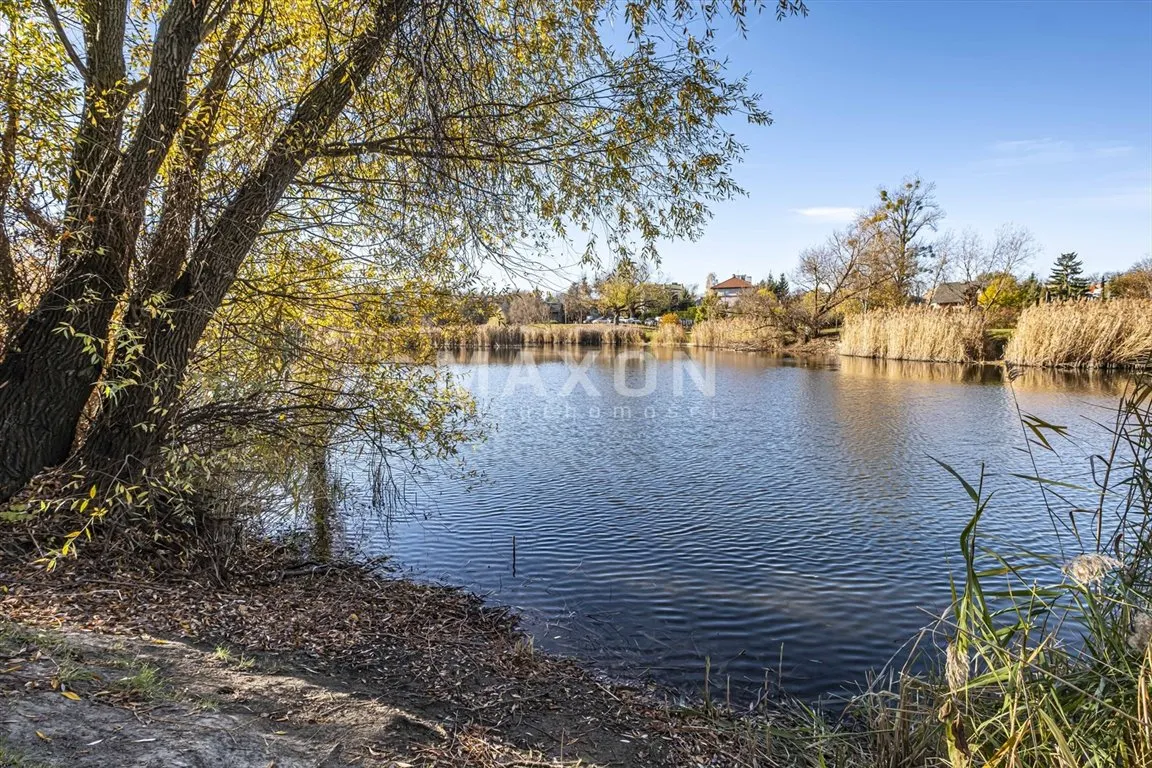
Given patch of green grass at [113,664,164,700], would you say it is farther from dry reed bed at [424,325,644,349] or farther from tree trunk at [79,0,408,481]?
dry reed bed at [424,325,644,349]

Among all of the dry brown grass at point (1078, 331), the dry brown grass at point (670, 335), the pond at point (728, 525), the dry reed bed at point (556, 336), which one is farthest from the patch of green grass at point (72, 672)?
the dry brown grass at point (670, 335)

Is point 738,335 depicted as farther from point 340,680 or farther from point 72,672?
point 72,672

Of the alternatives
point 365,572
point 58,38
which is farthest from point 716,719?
point 58,38

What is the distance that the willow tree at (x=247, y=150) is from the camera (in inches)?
183

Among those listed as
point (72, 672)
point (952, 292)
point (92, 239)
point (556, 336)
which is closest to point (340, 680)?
point (72, 672)

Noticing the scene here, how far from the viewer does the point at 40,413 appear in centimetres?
471

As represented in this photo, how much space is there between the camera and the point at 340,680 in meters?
3.85

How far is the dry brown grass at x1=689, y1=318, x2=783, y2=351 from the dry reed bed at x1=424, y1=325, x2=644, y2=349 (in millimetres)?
5390

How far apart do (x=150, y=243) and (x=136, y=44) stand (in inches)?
88.5

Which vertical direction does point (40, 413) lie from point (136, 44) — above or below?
below

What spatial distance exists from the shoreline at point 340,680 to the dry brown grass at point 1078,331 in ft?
76.4

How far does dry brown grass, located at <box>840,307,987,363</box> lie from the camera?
2867cm

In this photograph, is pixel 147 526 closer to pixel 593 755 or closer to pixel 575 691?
pixel 575 691

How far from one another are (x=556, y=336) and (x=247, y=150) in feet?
134
